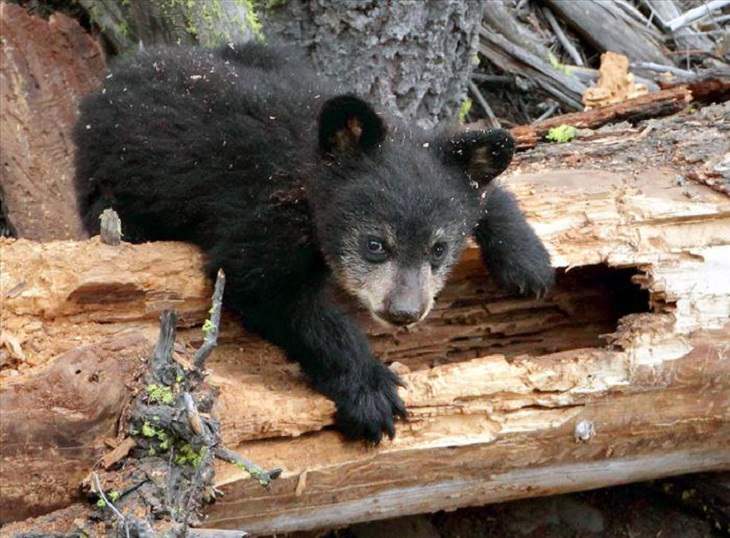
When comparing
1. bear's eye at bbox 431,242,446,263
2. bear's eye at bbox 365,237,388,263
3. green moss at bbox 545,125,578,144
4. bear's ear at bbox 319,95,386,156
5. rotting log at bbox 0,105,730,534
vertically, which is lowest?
rotting log at bbox 0,105,730,534

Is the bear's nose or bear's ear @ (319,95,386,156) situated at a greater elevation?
bear's ear @ (319,95,386,156)

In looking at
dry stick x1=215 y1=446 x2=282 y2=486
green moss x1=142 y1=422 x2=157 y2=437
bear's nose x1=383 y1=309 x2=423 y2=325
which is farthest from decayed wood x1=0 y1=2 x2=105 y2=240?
dry stick x1=215 y1=446 x2=282 y2=486

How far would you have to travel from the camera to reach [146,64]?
18.5 feet

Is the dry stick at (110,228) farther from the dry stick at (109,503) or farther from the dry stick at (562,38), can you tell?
the dry stick at (562,38)

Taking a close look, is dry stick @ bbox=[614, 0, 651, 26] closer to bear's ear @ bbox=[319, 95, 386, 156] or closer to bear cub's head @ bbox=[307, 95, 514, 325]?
bear cub's head @ bbox=[307, 95, 514, 325]

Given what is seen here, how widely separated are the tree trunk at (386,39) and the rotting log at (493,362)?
153 centimetres

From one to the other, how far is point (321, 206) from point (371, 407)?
91 cm

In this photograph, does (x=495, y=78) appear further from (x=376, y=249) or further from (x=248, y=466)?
(x=248, y=466)

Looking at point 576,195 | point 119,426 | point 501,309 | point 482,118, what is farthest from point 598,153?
point 119,426

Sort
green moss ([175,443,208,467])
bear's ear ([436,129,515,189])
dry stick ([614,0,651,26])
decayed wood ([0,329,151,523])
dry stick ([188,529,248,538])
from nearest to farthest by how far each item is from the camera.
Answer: dry stick ([188,529,248,538])
green moss ([175,443,208,467])
decayed wood ([0,329,151,523])
bear's ear ([436,129,515,189])
dry stick ([614,0,651,26])

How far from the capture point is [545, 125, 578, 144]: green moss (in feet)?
20.7

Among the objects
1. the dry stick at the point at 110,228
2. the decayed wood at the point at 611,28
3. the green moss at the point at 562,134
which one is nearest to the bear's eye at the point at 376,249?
the dry stick at the point at 110,228

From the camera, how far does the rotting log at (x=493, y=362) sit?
4449 millimetres

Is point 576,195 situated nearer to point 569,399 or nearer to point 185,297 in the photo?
point 569,399
